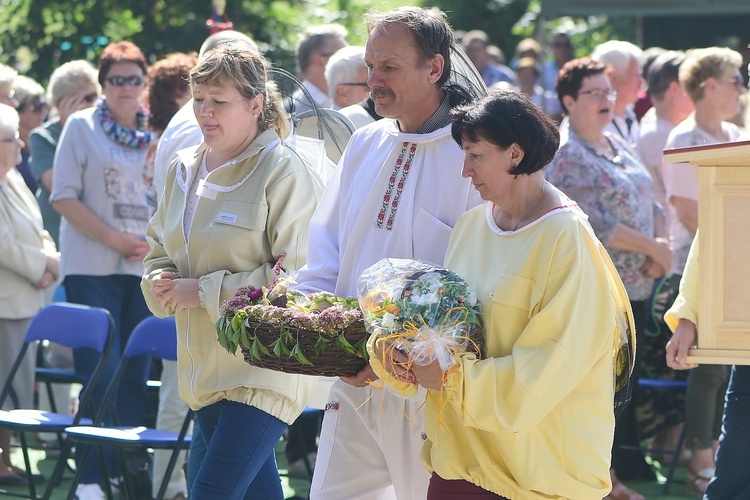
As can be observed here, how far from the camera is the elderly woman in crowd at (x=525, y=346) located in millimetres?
3047

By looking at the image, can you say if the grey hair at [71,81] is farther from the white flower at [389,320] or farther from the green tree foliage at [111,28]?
the green tree foliage at [111,28]

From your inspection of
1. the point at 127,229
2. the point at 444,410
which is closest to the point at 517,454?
the point at 444,410

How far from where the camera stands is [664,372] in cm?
693

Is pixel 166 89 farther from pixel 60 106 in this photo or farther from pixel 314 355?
pixel 314 355

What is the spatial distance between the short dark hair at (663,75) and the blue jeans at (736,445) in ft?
10.9

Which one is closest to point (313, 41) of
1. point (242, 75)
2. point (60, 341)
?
point (60, 341)

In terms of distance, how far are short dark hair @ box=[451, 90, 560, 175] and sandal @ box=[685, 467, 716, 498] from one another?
3.58m

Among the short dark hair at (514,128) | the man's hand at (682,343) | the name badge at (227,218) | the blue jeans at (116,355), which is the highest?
the short dark hair at (514,128)

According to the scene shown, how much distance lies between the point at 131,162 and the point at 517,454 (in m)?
3.95

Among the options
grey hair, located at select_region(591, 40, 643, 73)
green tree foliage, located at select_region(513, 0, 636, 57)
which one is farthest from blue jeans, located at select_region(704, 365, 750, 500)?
green tree foliage, located at select_region(513, 0, 636, 57)

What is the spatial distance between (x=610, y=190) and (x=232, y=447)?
8.69 feet

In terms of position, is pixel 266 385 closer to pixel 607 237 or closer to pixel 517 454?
pixel 517 454

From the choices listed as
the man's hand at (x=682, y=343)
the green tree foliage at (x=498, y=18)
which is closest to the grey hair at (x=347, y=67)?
the man's hand at (x=682, y=343)

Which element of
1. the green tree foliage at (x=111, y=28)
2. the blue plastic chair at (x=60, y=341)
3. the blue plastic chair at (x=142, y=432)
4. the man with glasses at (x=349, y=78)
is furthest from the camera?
the green tree foliage at (x=111, y=28)
